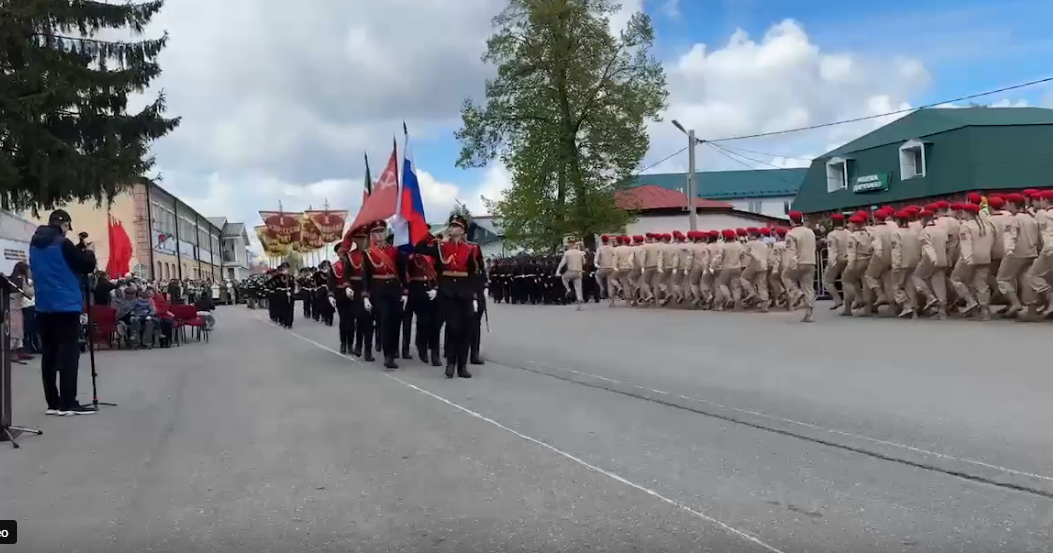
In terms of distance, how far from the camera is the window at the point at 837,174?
145 ft

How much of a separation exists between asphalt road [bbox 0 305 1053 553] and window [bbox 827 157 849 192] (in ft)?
111

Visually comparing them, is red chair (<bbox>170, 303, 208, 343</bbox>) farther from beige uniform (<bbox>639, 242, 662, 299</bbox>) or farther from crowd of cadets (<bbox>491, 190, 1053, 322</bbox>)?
crowd of cadets (<bbox>491, 190, 1053, 322</bbox>)

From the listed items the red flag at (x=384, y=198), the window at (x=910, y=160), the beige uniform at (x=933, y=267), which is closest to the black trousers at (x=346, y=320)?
the red flag at (x=384, y=198)

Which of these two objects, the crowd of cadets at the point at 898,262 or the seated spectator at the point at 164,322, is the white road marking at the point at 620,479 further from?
the seated spectator at the point at 164,322

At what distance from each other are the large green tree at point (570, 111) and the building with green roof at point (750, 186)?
139ft

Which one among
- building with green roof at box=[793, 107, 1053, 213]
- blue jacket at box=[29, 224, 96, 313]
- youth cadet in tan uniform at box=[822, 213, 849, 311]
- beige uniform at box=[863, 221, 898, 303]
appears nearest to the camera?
blue jacket at box=[29, 224, 96, 313]

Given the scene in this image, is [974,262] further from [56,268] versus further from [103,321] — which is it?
[103,321]

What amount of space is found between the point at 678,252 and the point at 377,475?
1782cm

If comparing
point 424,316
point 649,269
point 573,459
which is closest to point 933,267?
point 424,316

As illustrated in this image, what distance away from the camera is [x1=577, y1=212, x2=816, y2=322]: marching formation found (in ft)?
56.6

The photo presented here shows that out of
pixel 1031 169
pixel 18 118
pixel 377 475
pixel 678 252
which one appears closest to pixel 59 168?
pixel 18 118

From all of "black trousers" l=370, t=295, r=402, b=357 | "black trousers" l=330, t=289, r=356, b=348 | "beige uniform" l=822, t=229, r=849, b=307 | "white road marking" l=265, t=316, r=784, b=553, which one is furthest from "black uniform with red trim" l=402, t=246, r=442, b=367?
"beige uniform" l=822, t=229, r=849, b=307

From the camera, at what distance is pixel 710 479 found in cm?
590

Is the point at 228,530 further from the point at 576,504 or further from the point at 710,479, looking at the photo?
the point at 710,479
